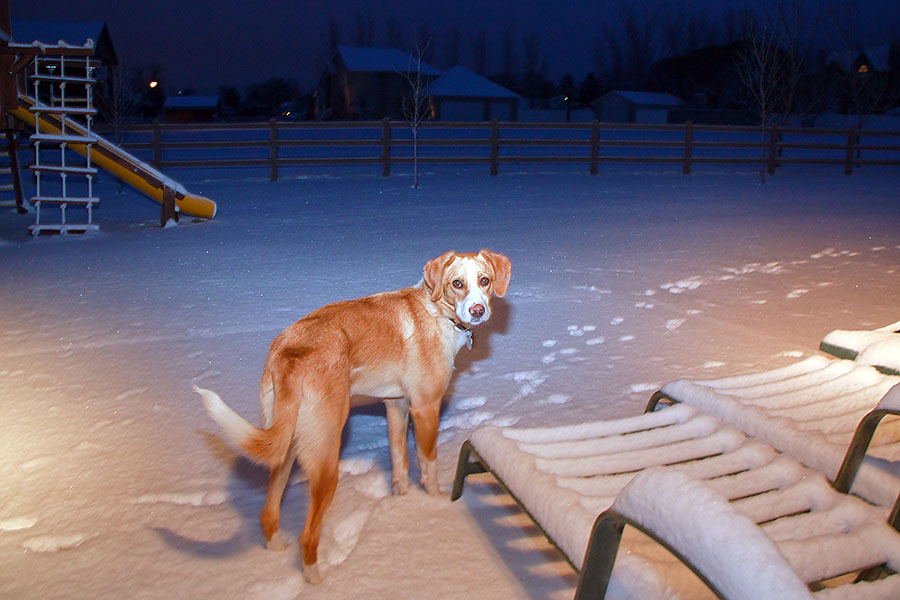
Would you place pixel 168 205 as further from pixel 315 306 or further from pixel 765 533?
pixel 765 533

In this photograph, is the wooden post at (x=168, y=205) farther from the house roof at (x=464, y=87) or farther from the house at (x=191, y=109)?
the house at (x=191, y=109)

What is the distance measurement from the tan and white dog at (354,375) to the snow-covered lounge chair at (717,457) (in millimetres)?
364

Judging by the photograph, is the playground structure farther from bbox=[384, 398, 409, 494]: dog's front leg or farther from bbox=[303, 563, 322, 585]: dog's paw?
bbox=[303, 563, 322, 585]: dog's paw

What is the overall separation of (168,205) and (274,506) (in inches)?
363

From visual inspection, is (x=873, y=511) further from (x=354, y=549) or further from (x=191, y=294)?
(x=191, y=294)

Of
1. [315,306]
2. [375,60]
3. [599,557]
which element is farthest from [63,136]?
[375,60]

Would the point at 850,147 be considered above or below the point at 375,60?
below

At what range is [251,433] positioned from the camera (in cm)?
241

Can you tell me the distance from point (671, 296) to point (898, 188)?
1420 cm

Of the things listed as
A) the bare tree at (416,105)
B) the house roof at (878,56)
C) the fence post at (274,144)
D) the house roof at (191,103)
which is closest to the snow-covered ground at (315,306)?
the bare tree at (416,105)

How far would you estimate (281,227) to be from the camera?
35.3ft

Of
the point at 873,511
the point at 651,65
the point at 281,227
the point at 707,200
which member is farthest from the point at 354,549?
the point at 651,65

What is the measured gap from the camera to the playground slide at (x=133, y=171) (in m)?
11.0

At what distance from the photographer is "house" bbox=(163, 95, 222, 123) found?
49656 millimetres
